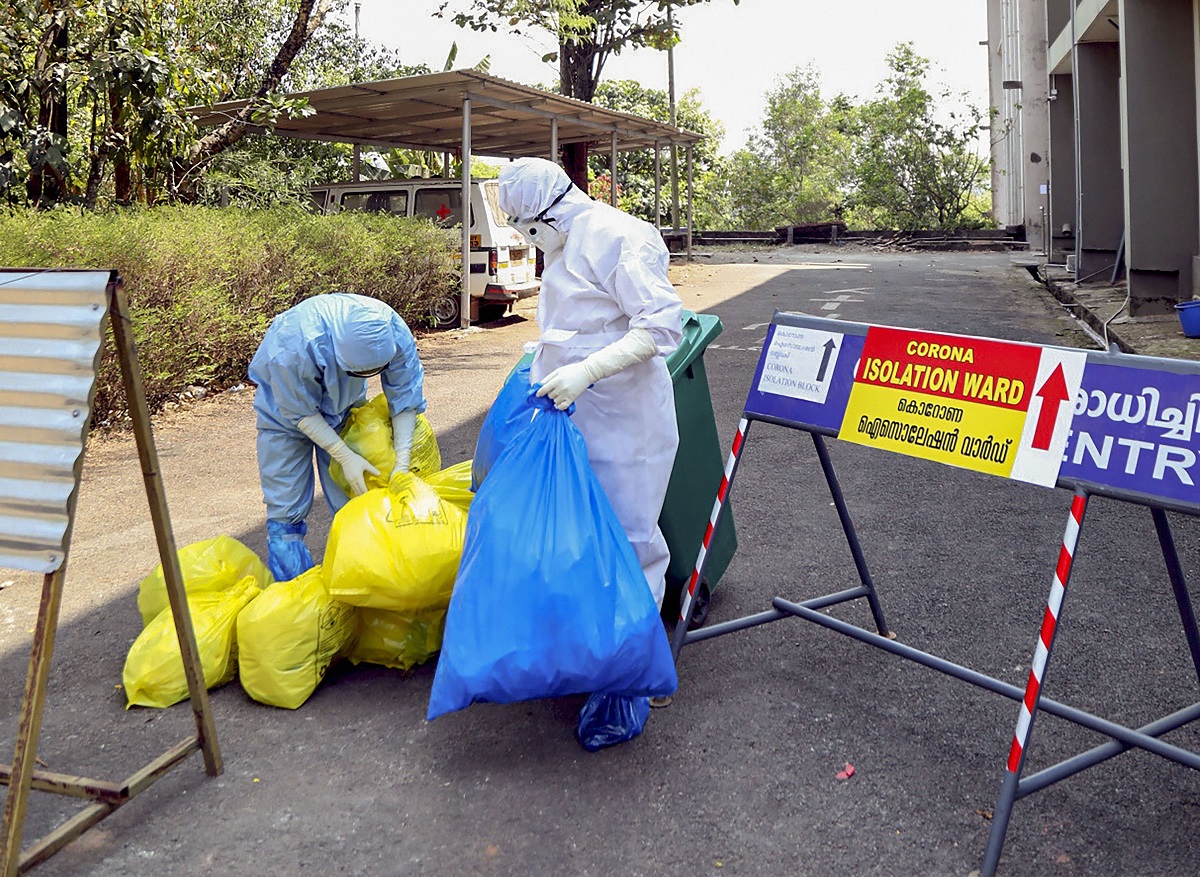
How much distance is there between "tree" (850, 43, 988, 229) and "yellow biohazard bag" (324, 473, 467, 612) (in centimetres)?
2724

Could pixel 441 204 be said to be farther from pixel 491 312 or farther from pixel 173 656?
pixel 173 656

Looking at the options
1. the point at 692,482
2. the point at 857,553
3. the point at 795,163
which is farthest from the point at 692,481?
the point at 795,163

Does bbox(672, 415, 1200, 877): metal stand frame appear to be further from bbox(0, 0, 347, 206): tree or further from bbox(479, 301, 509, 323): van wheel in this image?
bbox(479, 301, 509, 323): van wheel

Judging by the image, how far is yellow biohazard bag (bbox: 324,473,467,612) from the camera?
10.2ft

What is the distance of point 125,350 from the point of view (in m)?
2.46

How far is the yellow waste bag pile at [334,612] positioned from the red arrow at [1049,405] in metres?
1.63

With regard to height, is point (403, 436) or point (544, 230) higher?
point (544, 230)

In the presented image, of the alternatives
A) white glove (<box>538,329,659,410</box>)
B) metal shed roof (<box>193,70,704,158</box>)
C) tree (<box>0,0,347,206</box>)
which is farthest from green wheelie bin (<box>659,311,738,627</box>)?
metal shed roof (<box>193,70,704,158</box>)

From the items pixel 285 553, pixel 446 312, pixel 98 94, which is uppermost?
pixel 98 94

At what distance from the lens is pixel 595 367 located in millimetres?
2898

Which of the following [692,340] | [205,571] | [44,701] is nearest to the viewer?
[44,701]

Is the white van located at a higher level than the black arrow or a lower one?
higher

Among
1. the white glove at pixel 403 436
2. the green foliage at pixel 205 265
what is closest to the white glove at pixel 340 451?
the white glove at pixel 403 436

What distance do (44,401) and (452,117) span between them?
41.3 ft
